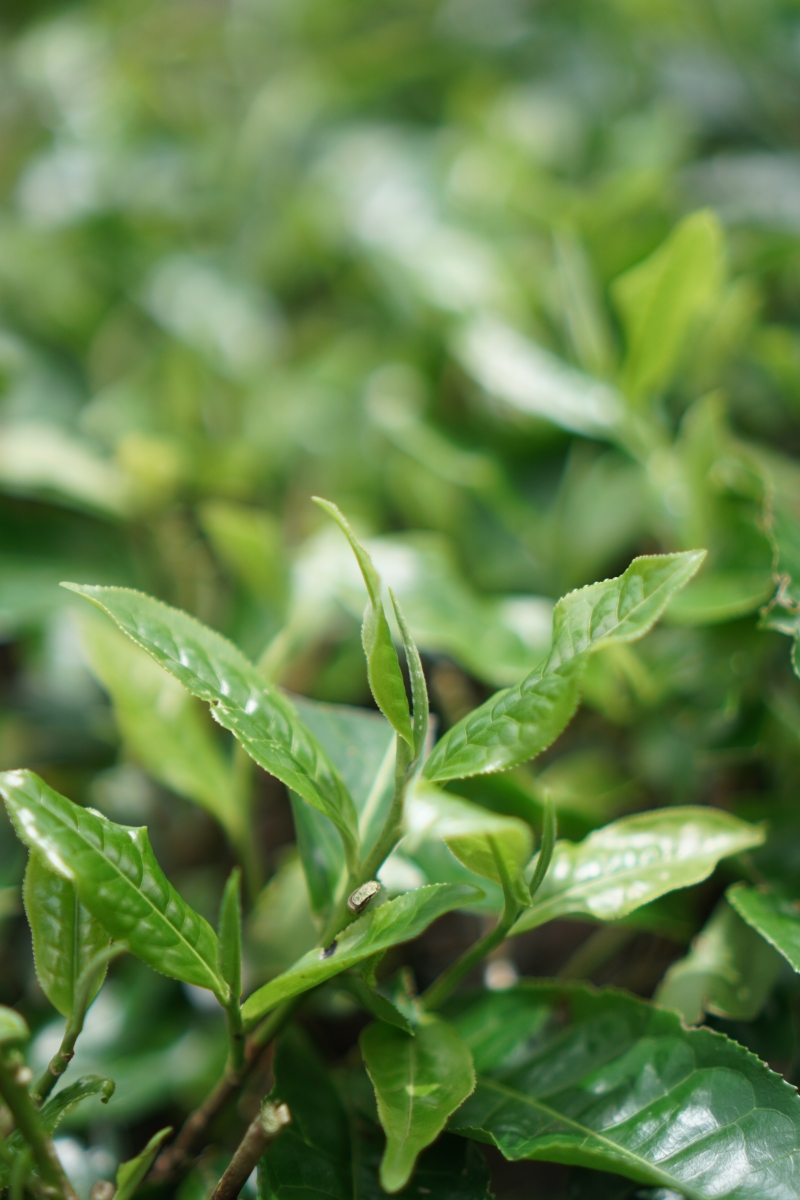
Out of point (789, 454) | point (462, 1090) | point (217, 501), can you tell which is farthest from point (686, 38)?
point (462, 1090)

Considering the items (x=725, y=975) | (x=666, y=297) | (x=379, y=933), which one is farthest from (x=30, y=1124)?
(x=666, y=297)

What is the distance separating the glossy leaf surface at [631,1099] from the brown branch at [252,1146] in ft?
0.38

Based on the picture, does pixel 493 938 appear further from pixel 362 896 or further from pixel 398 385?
pixel 398 385

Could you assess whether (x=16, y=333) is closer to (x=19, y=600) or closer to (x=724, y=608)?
(x=19, y=600)

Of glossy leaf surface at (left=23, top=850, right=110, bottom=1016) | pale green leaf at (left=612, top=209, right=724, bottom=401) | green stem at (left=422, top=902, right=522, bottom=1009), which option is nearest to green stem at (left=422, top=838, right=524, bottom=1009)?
green stem at (left=422, top=902, right=522, bottom=1009)

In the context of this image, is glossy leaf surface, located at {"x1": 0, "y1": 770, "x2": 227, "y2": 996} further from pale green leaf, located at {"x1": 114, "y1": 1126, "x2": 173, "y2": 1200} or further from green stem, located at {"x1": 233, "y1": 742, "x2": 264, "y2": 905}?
green stem, located at {"x1": 233, "y1": 742, "x2": 264, "y2": 905}

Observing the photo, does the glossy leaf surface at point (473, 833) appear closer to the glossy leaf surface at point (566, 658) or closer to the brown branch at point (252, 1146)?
the glossy leaf surface at point (566, 658)

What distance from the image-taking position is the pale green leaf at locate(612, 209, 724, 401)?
0.74 m

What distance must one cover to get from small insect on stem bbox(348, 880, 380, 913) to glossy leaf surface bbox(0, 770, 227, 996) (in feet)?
0.27

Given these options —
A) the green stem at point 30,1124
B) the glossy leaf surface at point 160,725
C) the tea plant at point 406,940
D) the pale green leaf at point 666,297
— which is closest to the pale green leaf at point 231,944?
the tea plant at point 406,940

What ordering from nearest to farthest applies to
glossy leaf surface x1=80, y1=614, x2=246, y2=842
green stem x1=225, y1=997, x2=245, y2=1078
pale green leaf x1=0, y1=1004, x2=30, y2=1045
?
pale green leaf x1=0, y1=1004, x2=30, y2=1045
green stem x1=225, y1=997, x2=245, y2=1078
glossy leaf surface x1=80, y1=614, x2=246, y2=842

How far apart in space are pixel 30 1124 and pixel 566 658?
338mm

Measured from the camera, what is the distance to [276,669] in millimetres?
751

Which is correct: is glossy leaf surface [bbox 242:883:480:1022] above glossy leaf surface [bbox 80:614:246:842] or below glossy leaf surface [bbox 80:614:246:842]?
above
